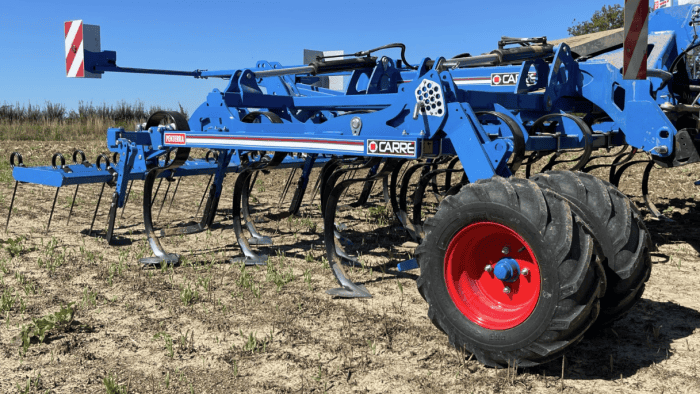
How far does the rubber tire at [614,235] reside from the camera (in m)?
2.90

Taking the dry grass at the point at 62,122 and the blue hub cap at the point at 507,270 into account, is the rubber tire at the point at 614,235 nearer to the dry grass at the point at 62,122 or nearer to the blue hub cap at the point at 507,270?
the blue hub cap at the point at 507,270

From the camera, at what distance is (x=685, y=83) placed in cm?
526

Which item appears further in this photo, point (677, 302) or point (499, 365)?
point (677, 302)

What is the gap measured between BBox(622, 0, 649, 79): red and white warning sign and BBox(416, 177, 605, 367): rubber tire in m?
1.11

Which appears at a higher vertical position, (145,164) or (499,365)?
(145,164)

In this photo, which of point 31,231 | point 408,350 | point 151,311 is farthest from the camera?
point 31,231

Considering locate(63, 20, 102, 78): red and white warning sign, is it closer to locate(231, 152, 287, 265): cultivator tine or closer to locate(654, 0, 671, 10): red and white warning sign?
locate(231, 152, 287, 265): cultivator tine

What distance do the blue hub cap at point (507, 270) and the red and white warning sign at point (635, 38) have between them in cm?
131

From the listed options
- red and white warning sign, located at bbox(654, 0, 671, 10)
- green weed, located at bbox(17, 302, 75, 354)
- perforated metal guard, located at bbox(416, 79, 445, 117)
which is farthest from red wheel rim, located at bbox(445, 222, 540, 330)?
red and white warning sign, located at bbox(654, 0, 671, 10)

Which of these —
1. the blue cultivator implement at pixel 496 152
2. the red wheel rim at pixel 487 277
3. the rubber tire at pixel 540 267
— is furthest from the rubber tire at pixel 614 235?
the red wheel rim at pixel 487 277

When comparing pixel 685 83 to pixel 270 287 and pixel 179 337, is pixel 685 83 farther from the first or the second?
pixel 179 337

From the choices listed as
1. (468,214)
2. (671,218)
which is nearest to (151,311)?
(468,214)

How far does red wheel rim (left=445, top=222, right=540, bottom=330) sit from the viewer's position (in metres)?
2.95

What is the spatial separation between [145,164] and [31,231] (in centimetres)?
183
